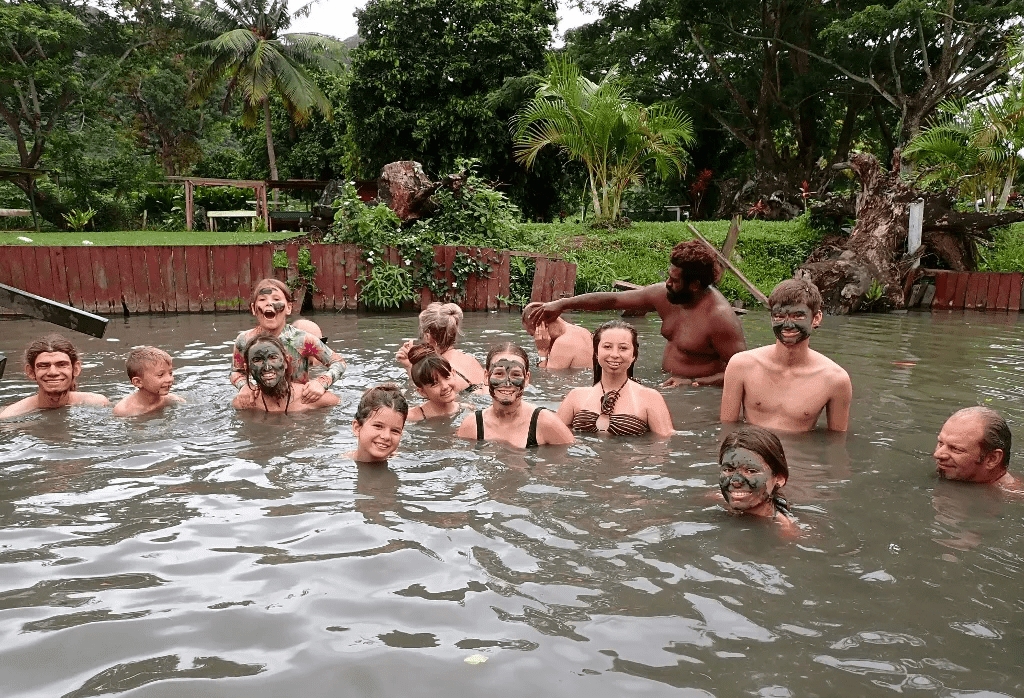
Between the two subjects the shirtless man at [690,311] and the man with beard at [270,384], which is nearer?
the man with beard at [270,384]

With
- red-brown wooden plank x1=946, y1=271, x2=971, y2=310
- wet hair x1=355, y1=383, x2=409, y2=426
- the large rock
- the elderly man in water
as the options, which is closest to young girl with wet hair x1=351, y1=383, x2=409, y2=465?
wet hair x1=355, y1=383, x2=409, y2=426

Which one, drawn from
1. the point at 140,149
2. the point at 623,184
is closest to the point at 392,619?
the point at 623,184

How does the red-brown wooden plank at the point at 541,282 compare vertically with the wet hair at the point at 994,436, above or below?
above

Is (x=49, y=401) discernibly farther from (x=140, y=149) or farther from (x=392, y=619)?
(x=140, y=149)

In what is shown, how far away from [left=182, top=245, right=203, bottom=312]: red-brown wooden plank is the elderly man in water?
1278 centimetres

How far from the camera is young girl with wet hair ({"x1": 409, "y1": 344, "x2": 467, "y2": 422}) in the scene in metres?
6.73

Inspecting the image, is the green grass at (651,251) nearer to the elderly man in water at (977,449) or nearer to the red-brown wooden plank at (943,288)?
the red-brown wooden plank at (943,288)

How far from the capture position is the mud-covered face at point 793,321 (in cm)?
589

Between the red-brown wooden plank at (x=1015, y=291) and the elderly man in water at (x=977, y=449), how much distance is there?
42.3 ft

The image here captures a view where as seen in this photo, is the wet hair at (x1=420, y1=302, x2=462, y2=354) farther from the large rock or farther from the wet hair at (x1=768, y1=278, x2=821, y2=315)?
the large rock

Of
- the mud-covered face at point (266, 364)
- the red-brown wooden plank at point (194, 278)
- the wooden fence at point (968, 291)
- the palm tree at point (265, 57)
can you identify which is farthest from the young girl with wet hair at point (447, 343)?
the palm tree at point (265, 57)

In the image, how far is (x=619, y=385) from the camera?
6.30 m

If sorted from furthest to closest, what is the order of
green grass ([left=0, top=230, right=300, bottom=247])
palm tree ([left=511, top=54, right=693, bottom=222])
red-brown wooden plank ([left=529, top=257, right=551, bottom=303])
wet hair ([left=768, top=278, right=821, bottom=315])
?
green grass ([left=0, top=230, right=300, bottom=247]) < palm tree ([left=511, top=54, right=693, bottom=222]) < red-brown wooden plank ([left=529, top=257, right=551, bottom=303]) < wet hair ([left=768, top=278, right=821, bottom=315])

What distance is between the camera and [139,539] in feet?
14.1
